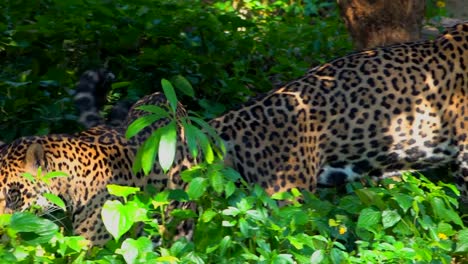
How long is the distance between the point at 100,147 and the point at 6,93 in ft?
6.14

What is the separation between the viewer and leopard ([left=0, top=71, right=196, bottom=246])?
606cm

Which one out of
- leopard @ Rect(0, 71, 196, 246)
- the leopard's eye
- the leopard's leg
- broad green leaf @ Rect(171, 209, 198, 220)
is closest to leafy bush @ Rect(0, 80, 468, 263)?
broad green leaf @ Rect(171, 209, 198, 220)

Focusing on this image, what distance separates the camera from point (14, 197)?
604cm

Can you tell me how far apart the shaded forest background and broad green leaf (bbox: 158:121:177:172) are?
8.92ft

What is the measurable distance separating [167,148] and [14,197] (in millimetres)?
1233

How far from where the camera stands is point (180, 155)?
6.83m

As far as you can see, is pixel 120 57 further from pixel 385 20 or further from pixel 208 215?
pixel 208 215

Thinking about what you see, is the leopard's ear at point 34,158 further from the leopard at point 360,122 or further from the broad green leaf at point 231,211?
the leopard at point 360,122

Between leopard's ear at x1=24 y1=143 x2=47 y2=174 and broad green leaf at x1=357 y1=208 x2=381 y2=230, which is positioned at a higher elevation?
leopard's ear at x1=24 y1=143 x2=47 y2=174

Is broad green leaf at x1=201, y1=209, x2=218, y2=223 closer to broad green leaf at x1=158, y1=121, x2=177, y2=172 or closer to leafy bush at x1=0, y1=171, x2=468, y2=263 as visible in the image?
leafy bush at x1=0, y1=171, x2=468, y2=263

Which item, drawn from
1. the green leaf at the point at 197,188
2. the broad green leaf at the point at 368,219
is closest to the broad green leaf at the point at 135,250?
the green leaf at the point at 197,188

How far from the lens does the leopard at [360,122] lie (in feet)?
24.1

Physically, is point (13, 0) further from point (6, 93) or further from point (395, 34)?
point (395, 34)

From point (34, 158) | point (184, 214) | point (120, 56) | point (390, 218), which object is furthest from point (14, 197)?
point (120, 56)
